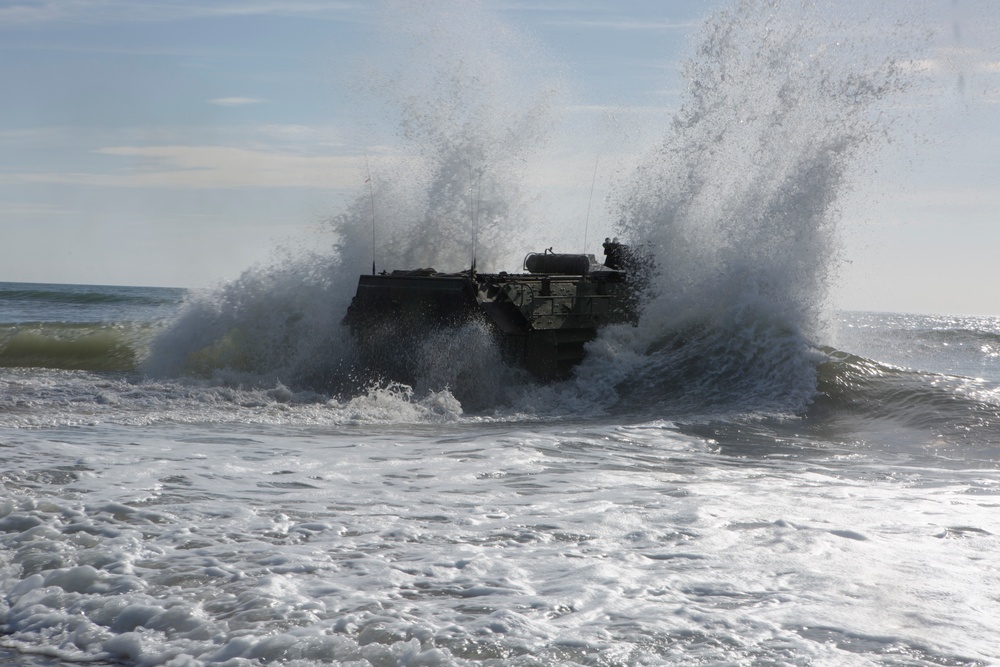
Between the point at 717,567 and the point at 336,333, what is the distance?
1018cm

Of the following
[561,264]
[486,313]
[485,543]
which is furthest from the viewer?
[561,264]

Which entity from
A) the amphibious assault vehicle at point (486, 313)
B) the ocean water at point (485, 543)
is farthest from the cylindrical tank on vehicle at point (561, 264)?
the ocean water at point (485, 543)

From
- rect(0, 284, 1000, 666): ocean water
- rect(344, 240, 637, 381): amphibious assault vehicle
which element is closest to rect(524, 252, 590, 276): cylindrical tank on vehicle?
rect(344, 240, 637, 381): amphibious assault vehicle

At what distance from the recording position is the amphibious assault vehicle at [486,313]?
1305 centimetres

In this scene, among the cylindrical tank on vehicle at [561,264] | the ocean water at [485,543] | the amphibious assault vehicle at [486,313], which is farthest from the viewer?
the cylindrical tank on vehicle at [561,264]

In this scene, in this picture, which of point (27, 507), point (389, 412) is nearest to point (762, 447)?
point (389, 412)

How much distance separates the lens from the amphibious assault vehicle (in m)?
13.0

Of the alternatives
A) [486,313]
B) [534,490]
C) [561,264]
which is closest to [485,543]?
[534,490]

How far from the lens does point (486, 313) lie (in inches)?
508

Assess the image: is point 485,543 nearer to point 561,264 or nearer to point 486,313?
point 486,313

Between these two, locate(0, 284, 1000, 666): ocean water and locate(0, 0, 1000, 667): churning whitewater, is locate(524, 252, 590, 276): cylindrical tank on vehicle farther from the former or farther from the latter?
locate(0, 284, 1000, 666): ocean water

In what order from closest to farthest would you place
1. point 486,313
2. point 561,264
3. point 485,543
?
1. point 485,543
2. point 486,313
3. point 561,264

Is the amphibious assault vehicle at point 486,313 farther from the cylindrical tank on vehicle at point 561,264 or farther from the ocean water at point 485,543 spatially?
the ocean water at point 485,543

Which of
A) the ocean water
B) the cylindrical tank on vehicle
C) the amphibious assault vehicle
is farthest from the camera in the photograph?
the cylindrical tank on vehicle
